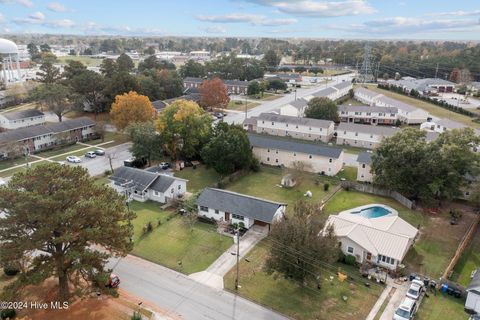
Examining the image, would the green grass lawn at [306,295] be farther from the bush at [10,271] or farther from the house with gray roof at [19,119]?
the house with gray roof at [19,119]

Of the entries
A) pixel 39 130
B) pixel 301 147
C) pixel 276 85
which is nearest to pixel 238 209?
pixel 301 147

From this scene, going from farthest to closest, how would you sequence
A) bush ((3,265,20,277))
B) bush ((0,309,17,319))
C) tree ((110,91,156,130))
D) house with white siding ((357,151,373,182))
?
tree ((110,91,156,130)), house with white siding ((357,151,373,182)), bush ((3,265,20,277)), bush ((0,309,17,319))

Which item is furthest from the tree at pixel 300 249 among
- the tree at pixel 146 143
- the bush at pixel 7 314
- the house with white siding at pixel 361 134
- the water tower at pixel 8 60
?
the water tower at pixel 8 60

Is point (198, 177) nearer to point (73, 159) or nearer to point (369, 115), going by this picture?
point (73, 159)

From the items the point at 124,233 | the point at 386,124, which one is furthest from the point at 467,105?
the point at 124,233

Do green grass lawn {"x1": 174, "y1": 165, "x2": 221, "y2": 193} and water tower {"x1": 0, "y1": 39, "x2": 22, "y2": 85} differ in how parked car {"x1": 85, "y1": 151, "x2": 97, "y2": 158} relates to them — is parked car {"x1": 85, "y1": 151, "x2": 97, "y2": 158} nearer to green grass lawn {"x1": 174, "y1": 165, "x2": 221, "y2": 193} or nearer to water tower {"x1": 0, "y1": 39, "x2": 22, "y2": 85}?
green grass lawn {"x1": 174, "y1": 165, "x2": 221, "y2": 193}

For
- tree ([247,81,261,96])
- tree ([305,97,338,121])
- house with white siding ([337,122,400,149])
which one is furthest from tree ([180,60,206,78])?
house with white siding ([337,122,400,149])
